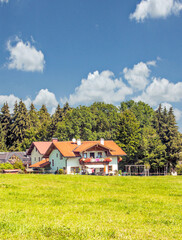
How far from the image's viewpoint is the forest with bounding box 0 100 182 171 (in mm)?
61344

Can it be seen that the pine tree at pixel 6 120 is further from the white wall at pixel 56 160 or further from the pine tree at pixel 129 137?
the pine tree at pixel 129 137

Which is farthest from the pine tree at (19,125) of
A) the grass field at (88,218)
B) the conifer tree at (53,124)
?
the grass field at (88,218)

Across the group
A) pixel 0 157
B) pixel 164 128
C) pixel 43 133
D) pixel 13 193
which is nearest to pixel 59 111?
pixel 43 133

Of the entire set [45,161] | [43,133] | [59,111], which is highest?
[59,111]

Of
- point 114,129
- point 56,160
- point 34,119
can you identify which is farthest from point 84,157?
point 34,119

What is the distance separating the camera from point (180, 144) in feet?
198

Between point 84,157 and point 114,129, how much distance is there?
2548 cm

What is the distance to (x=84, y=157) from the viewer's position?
52.8 m

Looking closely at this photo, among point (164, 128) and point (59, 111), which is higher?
point (59, 111)

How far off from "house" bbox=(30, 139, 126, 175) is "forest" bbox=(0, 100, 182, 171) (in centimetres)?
929

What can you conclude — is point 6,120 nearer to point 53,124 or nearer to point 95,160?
point 53,124

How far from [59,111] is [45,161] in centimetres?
3717

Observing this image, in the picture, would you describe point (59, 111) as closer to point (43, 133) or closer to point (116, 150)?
point (43, 133)

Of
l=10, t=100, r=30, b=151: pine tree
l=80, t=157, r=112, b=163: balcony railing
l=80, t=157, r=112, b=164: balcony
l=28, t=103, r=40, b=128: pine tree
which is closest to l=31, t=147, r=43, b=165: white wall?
l=80, t=157, r=112, b=164: balcony
